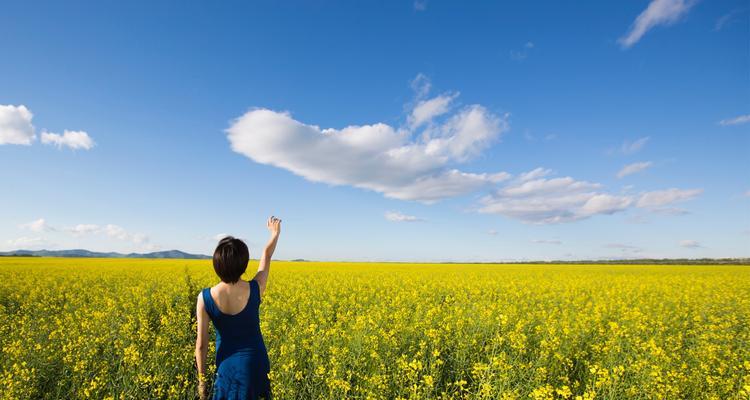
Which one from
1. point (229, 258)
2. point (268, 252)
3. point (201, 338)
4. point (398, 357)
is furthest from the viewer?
point (398, 357)

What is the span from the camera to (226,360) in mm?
2959

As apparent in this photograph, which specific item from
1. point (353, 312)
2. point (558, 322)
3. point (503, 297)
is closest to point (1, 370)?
point (353, 312)

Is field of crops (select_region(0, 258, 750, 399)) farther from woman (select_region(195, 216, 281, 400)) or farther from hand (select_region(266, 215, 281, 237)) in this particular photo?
hand (select_region(266, 215, 281, 237))

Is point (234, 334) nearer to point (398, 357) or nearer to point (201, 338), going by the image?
point (201, 338)

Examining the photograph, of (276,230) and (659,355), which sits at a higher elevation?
(276,230)

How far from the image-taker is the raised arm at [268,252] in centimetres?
321

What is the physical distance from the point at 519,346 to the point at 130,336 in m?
6.68

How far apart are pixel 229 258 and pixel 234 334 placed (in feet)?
2.45

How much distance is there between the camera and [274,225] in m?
3.62

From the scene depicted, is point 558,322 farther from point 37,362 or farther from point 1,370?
point 1,370

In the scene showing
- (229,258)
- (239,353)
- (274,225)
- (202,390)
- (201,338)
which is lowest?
(202,390)

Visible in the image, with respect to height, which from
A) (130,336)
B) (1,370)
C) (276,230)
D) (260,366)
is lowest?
(1,370)

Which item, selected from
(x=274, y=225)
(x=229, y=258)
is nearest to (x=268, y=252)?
(x=274, y=225)

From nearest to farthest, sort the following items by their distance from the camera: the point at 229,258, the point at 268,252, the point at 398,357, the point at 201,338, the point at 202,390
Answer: the point at 229,258 → the point at 201,338 → the point at 202,390 → the point at 268,252 → the point at 398,357
